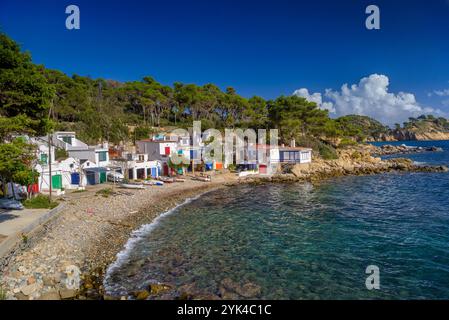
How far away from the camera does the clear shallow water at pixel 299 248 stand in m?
12.9

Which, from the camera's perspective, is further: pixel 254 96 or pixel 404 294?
pixel 254 96

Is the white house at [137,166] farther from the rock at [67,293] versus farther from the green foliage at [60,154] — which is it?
the rock at [67,293]

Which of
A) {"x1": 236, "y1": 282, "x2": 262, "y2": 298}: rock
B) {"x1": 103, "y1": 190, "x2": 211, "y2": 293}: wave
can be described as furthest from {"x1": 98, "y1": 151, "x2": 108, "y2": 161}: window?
{"x1": 236, "y1": 282, "x2": 262, "y2": 298}: rock

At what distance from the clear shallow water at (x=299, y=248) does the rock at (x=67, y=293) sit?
54.2 inches

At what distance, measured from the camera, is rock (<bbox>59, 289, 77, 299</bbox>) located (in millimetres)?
11273

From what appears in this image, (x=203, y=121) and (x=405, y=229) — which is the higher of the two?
(x=203, y=121)

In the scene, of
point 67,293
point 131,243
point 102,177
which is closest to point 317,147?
point 102,177

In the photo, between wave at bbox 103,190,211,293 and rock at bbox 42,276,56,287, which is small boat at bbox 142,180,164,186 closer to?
wave at bbox 103,190,211,293

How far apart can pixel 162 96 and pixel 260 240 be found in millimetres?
63936

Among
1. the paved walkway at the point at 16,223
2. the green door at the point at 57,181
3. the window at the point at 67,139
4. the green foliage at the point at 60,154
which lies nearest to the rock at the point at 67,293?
the paved walkway at the point at 16,223

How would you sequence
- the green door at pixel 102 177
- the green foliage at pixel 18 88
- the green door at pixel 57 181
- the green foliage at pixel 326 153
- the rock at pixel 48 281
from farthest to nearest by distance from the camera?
the green foliage at pixel 326 153
the green door at pixel 102 177
the green door at pixel 57 181
the green foliage at pixel 18 88
the rock at pixel 48 281
